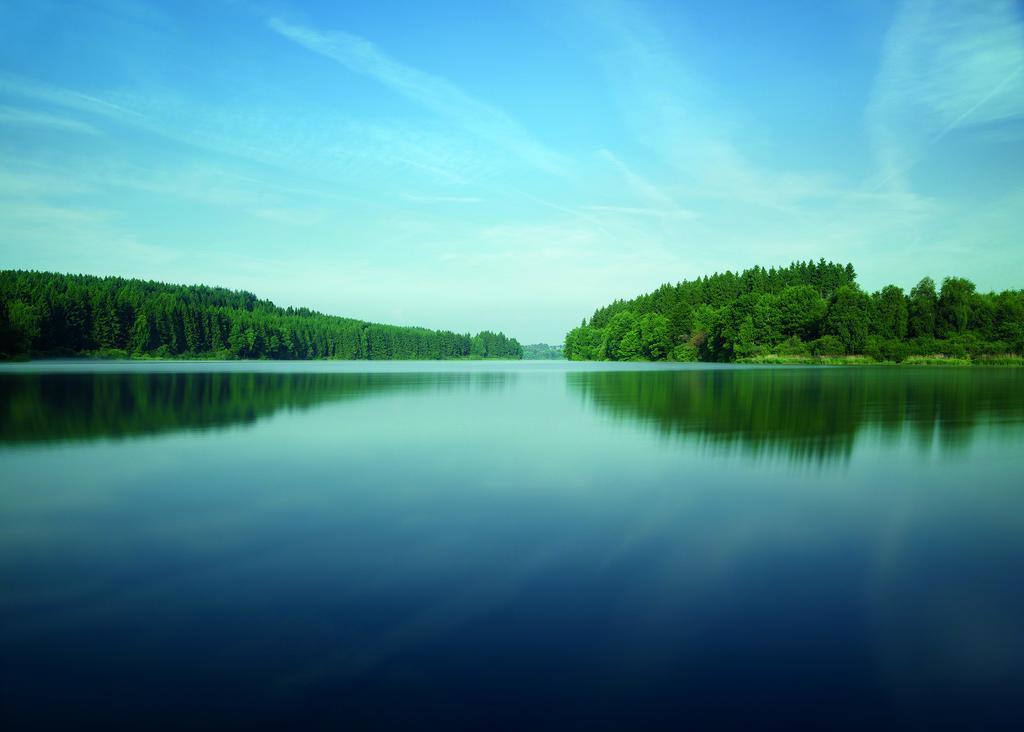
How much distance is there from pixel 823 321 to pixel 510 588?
10464 cm

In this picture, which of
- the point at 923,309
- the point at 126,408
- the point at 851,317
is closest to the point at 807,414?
the point at 126,408

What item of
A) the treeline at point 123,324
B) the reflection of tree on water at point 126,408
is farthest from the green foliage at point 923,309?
the treeline at point 123,324

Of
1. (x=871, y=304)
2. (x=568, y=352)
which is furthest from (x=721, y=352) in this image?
(x=568, y=352)

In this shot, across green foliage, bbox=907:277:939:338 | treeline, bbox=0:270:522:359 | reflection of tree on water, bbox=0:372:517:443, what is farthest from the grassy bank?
treeline, bbox=0:270:522:359

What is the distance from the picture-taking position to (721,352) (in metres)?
115

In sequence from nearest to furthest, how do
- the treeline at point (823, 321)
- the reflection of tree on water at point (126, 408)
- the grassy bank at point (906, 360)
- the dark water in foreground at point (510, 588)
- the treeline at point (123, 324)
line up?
the dark water in foreground at point (510, 588), the reflection of tree on water at point (126, 408), the grassy bank at point (906, 360), the treeline at point (823, 321), the treeline at point (123, 324)

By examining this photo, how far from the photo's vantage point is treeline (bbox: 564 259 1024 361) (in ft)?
288

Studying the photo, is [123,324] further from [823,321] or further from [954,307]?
[954,307]

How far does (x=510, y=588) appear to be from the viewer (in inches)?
236

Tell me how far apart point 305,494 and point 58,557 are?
11.6 feet

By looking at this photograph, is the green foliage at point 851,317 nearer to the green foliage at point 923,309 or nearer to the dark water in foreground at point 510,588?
the green foliage at point 923,309

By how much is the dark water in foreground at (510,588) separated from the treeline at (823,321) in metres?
89.0

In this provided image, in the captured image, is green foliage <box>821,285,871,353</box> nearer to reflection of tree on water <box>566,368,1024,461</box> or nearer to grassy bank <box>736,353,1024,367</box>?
grassy bank <box>736,353,1024,367</box>

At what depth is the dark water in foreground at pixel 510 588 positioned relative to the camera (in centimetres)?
409
